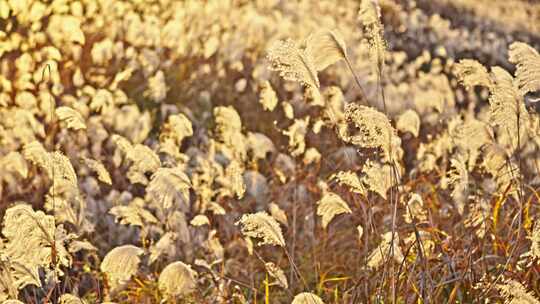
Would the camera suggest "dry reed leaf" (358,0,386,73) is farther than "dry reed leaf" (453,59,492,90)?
No

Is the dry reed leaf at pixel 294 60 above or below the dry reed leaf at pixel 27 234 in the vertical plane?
above

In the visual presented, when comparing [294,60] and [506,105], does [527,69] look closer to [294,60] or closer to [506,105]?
[506,105]

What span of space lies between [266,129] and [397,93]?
4.11 ft

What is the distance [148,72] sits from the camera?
5949 millimetres

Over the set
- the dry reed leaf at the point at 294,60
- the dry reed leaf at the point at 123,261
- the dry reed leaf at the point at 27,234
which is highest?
the dry reed leaf at the point at 294,60

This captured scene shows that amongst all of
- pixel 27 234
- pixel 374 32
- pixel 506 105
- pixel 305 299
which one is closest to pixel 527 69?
pixel 506 105

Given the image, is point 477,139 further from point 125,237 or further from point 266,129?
point 266,129

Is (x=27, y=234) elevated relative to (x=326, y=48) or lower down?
lower down

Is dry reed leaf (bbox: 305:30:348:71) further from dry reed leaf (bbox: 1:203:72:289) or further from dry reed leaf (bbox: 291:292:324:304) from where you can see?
dry reed leaf (bbox: 1:203:72:289)

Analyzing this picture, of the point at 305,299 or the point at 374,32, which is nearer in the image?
the point at 305,299

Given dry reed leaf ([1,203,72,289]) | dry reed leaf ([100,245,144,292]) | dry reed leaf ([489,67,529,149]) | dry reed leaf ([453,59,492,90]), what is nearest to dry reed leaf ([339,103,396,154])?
dry reed leaf ([489,67,529,149])

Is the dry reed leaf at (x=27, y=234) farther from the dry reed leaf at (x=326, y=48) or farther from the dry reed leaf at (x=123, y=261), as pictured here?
the dry reed leaf at (x=326, y=48)

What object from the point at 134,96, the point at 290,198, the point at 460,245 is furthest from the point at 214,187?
the point at 460,245

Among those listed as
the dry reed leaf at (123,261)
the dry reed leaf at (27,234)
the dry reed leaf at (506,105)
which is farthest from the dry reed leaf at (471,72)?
the dry reed leaf at (27,234)
